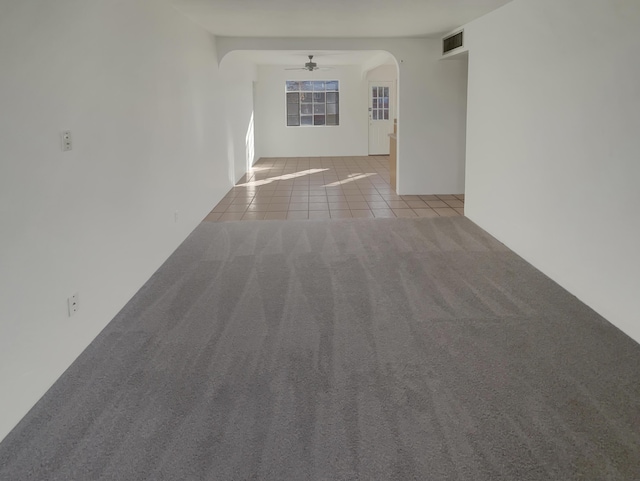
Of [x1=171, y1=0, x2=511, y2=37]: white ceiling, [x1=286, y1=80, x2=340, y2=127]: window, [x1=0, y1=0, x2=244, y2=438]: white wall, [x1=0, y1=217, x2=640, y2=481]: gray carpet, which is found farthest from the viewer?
[x1=286, y1=80, x2=340, y2=127]: window

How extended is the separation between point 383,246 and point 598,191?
1990 mm

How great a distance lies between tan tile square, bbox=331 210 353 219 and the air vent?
2.29m

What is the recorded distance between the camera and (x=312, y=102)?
1284 cm

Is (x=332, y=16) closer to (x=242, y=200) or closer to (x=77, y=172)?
(x=242, y=200)

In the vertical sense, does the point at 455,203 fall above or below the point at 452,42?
below

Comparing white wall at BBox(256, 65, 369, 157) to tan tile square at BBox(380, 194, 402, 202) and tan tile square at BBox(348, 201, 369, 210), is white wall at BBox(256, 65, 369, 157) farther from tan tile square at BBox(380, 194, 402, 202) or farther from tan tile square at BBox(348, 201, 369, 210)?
tan tile square at BBox(348, 201, 369, 210)

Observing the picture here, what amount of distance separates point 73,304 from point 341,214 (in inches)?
155

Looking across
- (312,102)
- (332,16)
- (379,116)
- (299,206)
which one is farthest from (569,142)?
(312,102)

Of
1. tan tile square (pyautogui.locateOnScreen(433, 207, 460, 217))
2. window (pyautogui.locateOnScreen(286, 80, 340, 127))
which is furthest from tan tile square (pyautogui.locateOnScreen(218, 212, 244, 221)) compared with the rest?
window (pyautogui.locateOnScreen(286, 80, 340, 127))

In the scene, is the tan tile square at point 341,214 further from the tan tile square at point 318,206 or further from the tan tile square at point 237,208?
the tan tile square at point 237,208

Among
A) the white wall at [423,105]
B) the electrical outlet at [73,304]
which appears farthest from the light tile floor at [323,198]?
the electrical outlet at [73,304]

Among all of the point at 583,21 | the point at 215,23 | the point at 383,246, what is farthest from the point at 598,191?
the point at 215,23

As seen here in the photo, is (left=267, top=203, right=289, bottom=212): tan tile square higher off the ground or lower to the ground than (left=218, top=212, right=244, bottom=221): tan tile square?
higher

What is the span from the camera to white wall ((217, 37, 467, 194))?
22.2 ft
